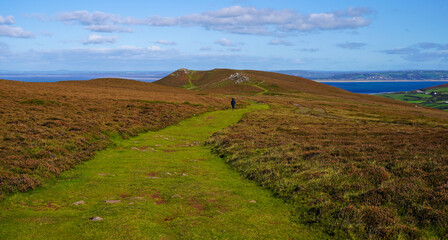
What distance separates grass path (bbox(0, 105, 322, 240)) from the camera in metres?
9.25

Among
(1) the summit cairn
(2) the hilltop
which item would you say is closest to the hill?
(2) the hilltop

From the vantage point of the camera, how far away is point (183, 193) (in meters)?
13.1

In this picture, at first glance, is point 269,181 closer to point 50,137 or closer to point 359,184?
point 359,184

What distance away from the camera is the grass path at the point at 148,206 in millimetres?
9250

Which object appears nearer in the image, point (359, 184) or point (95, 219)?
point (95, 219)

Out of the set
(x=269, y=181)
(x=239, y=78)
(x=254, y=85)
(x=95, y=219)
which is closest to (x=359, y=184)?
(x=269, y=181)

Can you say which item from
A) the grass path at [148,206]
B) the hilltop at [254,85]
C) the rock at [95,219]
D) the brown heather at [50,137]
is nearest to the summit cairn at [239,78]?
the hilltop at [254,85]

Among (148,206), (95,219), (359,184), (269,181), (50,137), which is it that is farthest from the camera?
(50,137)

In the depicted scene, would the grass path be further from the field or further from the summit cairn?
the summit cairn

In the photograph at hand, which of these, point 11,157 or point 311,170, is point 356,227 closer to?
point 311,170

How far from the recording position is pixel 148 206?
11.4m

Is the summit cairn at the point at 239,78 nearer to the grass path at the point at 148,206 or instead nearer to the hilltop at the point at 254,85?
the hilltop at the point at 254,85

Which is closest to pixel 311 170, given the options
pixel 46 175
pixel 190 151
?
pixel 190 151

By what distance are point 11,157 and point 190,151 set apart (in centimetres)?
1199
